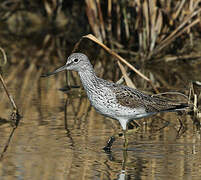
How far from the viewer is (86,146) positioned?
8.09 metres

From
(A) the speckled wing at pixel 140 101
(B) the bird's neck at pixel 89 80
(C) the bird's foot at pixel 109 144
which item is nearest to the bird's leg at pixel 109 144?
(C) the bird's foot at pixel 109 144

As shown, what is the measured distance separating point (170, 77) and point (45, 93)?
3.07 metres

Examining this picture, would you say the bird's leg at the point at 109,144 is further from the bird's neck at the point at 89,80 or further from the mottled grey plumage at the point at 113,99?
the bird's neck at the point at 89,80

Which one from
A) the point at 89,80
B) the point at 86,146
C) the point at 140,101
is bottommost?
the point at 86,146

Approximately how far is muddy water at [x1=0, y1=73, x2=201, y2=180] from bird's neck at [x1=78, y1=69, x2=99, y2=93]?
79 cm

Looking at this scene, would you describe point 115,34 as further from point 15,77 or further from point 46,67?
point 15,77

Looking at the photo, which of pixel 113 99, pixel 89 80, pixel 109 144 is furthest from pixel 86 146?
pixel 89 80

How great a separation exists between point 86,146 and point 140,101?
0.94 meters

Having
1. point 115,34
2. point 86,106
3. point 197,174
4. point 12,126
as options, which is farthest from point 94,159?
point 115,34

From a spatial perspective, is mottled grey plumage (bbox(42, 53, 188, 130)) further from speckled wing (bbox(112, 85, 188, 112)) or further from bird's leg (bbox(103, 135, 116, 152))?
bird's leg (bbox(103, 135, 116, 152))

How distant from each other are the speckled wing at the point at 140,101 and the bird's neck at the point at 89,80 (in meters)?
0.27

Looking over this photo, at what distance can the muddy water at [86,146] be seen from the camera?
696 centimetres

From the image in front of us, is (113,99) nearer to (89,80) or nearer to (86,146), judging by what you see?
(89,80)

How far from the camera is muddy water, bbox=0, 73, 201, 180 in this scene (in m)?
6.96
